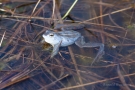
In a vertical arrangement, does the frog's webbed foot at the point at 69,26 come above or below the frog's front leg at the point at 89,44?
above

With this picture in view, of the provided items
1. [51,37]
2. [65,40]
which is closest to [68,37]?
[65,40]

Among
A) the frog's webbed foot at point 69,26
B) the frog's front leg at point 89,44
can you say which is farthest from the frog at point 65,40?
the frog's webbed foot at point 69,26

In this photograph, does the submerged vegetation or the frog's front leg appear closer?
the submerged vegetation

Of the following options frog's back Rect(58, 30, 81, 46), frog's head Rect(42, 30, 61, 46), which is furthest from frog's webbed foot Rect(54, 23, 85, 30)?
frog's head Rect(42, 30, 61, 46)

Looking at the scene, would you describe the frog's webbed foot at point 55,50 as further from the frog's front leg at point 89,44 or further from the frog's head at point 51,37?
the frog's front leg at point 89,44

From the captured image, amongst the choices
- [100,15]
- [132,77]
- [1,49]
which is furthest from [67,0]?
[132,77]

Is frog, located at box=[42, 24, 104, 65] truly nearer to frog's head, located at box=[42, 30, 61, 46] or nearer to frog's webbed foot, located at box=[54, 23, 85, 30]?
frog's head, located at box=[42, 30, 61, 46]

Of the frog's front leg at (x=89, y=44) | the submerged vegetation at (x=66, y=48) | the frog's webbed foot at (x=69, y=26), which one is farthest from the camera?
the frog's webbed foot at (x=69, y=26)
